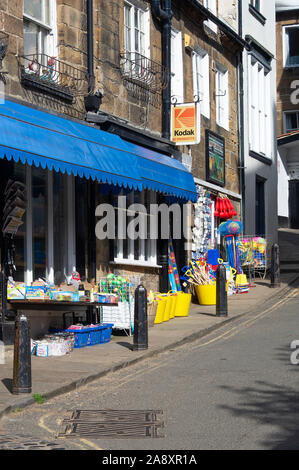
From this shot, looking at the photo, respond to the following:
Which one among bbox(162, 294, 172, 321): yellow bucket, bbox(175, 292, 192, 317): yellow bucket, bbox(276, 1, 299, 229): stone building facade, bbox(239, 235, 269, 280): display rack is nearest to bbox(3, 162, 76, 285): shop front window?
bbox(162, 294, 172, 321): yellow bucket

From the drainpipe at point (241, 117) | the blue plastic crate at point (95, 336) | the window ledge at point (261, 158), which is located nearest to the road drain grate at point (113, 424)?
the blue plastic crate at point (95, 336)

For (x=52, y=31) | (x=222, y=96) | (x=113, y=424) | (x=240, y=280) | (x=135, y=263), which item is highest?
(x=222, y=96)

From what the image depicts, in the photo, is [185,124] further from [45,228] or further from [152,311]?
[45,228]

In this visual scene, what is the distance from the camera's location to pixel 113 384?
9.46 m

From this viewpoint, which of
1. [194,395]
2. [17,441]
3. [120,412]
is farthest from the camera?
[194,395]

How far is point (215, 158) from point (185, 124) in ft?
11.4

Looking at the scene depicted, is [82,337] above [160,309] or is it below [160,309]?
below

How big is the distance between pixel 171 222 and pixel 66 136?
6.69m

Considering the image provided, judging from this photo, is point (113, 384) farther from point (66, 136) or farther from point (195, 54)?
point (195, 54)

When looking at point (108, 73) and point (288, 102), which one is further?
point (288, 102)

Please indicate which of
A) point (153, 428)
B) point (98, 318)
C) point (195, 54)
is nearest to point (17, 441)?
point (153, 428)

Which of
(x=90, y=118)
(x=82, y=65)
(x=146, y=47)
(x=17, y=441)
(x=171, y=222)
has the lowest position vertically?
(x=17, y=441)

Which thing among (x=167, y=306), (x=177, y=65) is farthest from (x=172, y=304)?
(x=177, y=65)

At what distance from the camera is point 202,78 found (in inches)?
811
